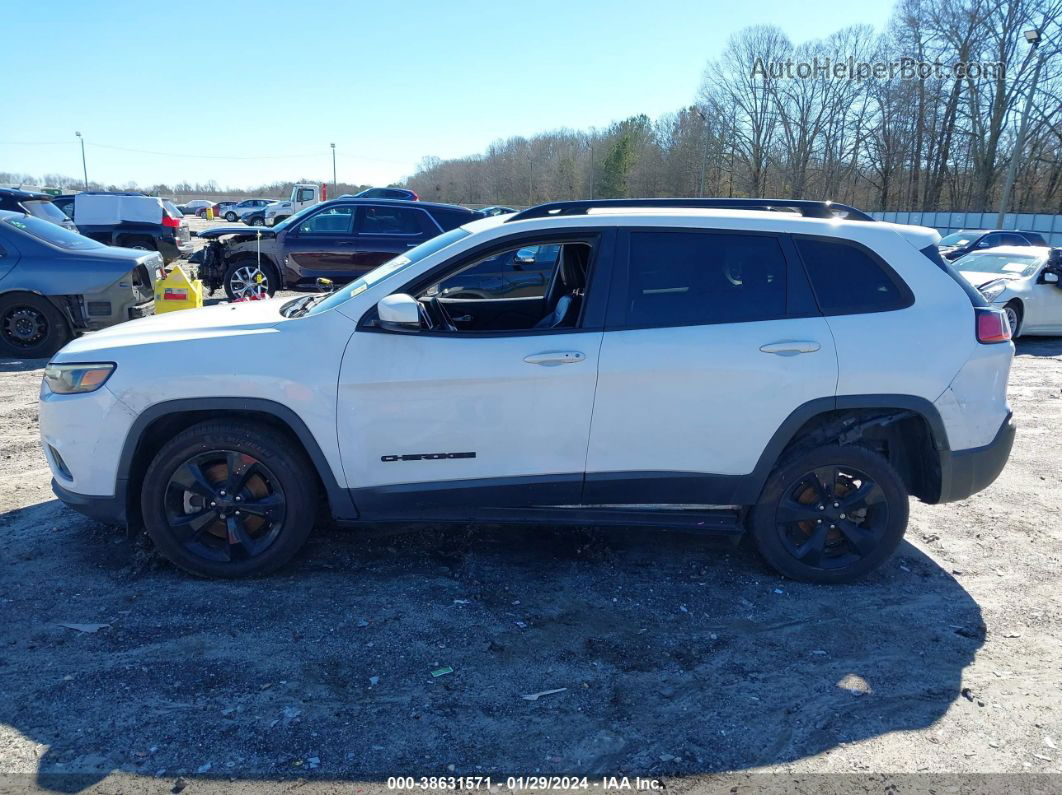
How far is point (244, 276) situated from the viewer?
13266 mm

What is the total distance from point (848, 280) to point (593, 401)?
1.49 metres

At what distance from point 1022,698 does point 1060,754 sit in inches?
14.2

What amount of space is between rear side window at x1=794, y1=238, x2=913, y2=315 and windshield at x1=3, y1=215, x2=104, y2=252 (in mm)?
8792

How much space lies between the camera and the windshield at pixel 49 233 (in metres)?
9.14

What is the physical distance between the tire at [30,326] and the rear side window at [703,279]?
7847 millimetres

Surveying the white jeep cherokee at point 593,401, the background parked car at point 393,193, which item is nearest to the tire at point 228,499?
the white jeep cherokee at point 593,401

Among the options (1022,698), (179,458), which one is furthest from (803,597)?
(179,458)

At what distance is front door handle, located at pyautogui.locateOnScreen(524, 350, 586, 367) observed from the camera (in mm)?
3756

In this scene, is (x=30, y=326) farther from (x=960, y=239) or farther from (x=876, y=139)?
(x=876, y=139)

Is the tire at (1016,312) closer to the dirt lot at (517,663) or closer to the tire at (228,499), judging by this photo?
the dirt lot at (517,663)

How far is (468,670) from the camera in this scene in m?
3.27

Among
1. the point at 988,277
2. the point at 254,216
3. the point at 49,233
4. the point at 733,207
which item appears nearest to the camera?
the point at 733,207

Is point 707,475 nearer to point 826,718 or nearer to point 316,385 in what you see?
Answer: point 826,718


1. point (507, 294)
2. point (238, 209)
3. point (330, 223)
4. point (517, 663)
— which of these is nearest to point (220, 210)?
point (238, 209)
